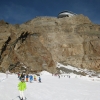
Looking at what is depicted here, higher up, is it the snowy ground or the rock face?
the rock face

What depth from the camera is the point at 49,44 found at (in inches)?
3223

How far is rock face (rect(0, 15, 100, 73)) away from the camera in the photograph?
49969 mm

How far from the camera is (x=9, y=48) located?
51.8m

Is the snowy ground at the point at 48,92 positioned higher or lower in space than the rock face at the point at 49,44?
lower

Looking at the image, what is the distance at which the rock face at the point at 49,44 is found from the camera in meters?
50.0

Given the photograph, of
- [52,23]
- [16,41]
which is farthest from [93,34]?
[16,41]

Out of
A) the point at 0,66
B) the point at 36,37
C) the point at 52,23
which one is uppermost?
the point at 52,23

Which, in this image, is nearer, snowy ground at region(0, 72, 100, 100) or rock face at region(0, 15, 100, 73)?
snowy ground at region(0, 72, 100, 100)

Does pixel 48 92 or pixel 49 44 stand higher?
pixel 49 44

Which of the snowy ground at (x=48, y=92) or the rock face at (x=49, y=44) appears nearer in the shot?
the snowy ground at (x=48, y=92)

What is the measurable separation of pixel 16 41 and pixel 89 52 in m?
44.4

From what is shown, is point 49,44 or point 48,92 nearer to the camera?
point 48,92

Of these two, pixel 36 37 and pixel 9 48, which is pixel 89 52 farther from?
pixel 9 48

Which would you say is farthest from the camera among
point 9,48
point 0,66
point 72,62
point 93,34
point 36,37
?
point 93,34
